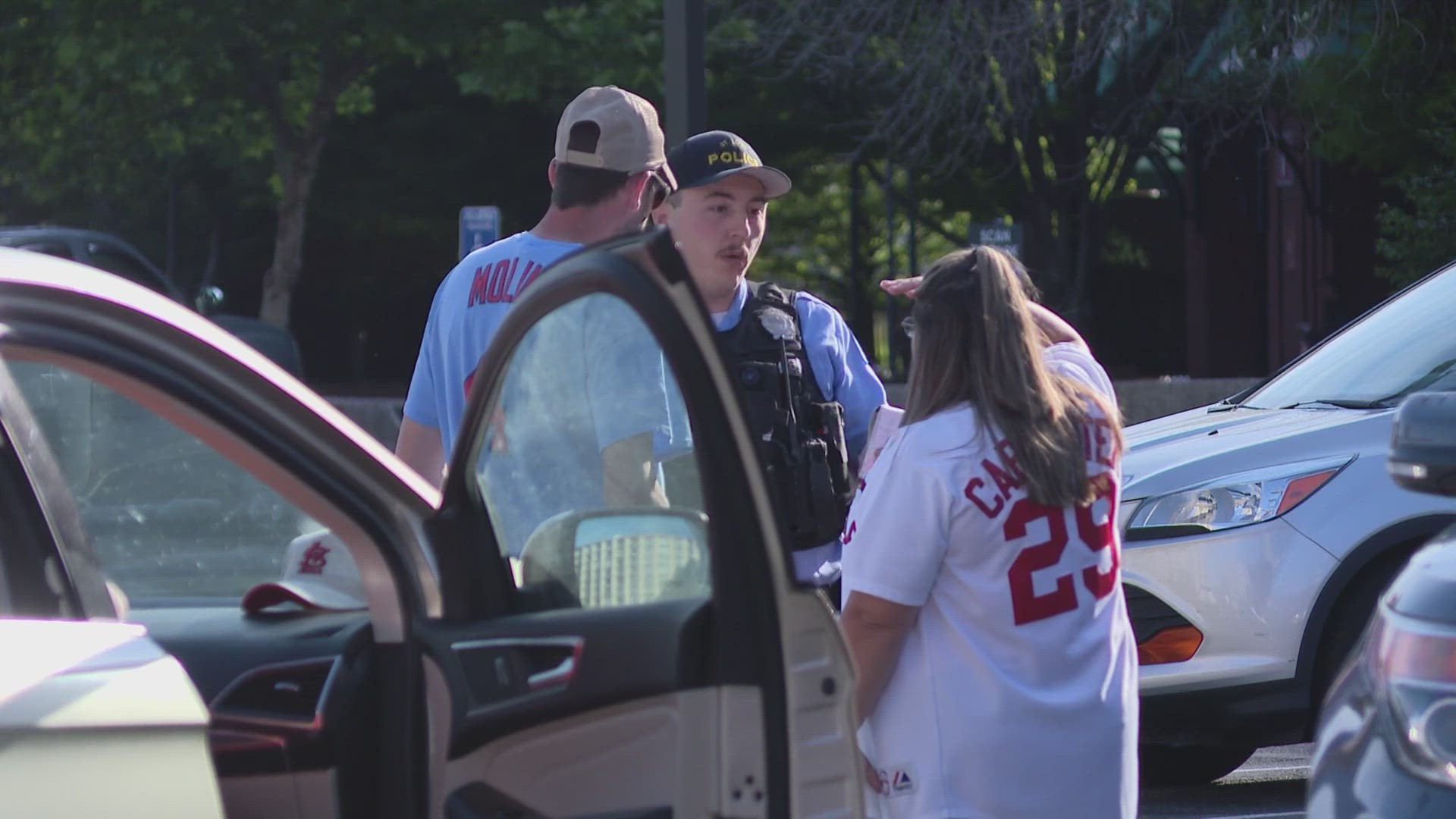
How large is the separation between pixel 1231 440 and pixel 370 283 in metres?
23.9

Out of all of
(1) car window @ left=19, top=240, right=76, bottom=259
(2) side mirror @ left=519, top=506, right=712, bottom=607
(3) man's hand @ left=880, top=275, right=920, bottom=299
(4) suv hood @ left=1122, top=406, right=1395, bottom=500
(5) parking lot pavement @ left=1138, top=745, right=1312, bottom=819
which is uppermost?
(3) man's hand @ left=880, top=275, right=920, bottom=299

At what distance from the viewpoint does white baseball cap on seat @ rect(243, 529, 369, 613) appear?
8.46 ft

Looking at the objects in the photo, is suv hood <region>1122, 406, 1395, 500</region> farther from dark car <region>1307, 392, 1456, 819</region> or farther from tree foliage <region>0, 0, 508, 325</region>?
tree foliage <region>0, 0, 508, 325</region>

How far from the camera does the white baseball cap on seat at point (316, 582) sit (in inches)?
102

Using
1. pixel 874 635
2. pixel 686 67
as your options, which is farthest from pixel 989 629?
pixel 686 67

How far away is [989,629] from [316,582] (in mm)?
1109

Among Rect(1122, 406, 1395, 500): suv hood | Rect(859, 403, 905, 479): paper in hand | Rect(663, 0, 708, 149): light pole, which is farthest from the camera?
Rect(663, 0, 708, 149): light pole

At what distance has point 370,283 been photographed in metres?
28.5

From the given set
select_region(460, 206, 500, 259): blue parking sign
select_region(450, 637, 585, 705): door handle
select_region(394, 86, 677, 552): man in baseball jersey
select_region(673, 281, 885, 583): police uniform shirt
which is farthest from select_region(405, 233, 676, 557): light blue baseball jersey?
select_region(460, 206, 500, 259): blue parking sign

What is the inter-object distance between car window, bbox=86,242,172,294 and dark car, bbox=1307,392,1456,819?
36.2 feet

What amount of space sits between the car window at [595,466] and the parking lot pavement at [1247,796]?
3777 millimetres

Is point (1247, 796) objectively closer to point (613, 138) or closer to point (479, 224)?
point (613, 138)

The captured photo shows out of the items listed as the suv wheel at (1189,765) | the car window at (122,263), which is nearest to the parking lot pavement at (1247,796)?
the suv wheel at (1189,765)

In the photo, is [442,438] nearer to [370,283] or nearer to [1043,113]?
[1043,113]
